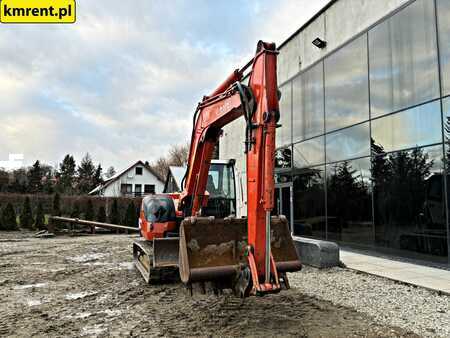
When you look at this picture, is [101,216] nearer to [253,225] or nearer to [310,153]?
[310,153]

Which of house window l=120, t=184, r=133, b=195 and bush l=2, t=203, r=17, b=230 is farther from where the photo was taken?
house window l=120, t=184, r=133, b=195

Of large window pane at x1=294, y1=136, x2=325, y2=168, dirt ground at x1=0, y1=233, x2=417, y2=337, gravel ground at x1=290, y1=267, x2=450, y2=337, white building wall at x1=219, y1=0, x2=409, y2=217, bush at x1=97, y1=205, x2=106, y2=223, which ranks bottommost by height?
gravel ground at x1=290, y1=267, x2=450, y2=337

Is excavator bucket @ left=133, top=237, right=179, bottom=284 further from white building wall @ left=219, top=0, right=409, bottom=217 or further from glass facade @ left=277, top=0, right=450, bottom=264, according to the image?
glass facade @ left=277, top=0, right=450, bottom=264

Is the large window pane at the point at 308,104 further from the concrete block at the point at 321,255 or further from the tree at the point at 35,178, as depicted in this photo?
the tree at the point at 35,178

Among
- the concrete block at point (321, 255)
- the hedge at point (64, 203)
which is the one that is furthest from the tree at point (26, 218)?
the concrete block at point (321, 255)

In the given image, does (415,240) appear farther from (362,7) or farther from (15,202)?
(15,202)

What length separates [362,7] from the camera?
10648mm

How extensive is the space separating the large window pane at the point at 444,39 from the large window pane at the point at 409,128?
49 cm

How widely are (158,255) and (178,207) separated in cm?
111

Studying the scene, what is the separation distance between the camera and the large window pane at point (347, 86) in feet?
35.2

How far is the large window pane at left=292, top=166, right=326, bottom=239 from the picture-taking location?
40.2ft

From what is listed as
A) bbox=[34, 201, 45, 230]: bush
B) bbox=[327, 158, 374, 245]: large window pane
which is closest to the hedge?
bbox=[34, 201, 45, 230]: bush

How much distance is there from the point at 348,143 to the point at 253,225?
26.2 ft

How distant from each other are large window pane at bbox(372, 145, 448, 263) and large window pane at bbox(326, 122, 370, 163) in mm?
637
